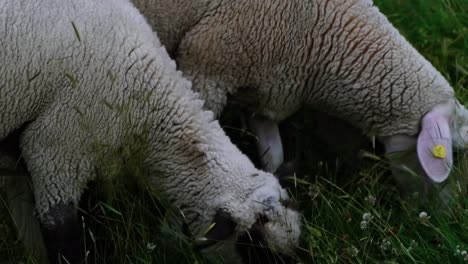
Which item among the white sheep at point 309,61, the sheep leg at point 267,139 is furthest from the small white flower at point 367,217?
the sheep leg at point 267,139

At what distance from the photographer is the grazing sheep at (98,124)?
458 centimetres

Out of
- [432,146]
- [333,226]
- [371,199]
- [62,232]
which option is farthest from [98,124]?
[432,146]

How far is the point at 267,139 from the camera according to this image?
5.79m

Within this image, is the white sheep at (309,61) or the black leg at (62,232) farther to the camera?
the white sheep at (309,61)

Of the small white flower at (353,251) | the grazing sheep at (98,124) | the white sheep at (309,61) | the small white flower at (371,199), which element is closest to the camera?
the small white flower at (353,251)

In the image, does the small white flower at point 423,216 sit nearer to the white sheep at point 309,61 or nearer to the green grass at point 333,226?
the green grass at point 333,226

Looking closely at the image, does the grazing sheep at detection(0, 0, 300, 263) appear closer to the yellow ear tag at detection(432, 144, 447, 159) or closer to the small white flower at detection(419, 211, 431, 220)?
the small white flower at detection(419, 211, 431, 220)

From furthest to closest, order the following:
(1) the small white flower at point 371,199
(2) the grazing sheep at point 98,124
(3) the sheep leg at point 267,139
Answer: (3) the sheep leg at point 267,139 → (1) the small white flower at point 371,199 → (2) the grazing sheep at point 98,124

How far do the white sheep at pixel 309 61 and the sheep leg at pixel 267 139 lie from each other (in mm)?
173

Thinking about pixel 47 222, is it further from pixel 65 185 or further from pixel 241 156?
pixel 241 156

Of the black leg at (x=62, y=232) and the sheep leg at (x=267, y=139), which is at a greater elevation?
the sheep leg at (x=267, y=139)

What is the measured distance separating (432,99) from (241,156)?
1.27 m

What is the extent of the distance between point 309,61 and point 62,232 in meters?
1.66

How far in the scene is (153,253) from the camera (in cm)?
479
